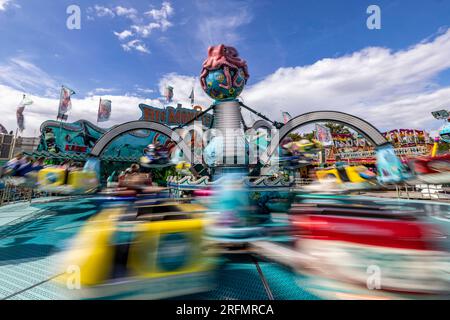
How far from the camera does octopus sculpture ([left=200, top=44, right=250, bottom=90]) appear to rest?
29.2ft

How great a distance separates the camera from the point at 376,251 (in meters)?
2.25

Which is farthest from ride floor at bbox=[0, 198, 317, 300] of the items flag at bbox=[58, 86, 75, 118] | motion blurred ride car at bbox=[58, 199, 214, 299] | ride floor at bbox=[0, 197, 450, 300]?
flag at bbox=[58, 86, 75, 118]

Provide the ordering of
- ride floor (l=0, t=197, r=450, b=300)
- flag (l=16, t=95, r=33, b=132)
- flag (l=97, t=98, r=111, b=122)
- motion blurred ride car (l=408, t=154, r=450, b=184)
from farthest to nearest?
flag (l=97, t=98, r=111, b=122) < flag (l=16, t=95, r=33, b=132) < motion blurred ride car (l=408, t=154, r=450, b=184) < ride floor (l=0, t=197, r=450, b=300)

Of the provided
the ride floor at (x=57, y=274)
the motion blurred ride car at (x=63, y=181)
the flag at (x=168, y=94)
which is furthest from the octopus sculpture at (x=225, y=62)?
the flag at (x=168, y=94)

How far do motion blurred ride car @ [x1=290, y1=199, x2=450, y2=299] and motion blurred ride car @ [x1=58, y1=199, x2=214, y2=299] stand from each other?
145 centimetres

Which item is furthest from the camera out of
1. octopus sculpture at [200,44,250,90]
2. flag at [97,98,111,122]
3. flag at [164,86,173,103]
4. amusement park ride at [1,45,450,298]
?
flag at [164,86,173,103]

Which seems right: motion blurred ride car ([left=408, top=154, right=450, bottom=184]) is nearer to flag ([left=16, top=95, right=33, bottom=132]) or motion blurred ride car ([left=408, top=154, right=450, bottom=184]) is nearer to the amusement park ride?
the amusement park ride

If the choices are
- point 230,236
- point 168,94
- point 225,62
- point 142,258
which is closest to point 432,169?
point 230,236

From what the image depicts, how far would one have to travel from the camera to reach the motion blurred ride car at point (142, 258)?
7.47ft

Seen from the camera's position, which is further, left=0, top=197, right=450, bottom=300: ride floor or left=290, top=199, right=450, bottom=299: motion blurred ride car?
left=0, top=197, right=450, bottom=300: ride floor

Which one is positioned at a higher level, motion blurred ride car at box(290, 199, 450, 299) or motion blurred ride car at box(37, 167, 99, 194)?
motion blurred ride car at box(37, 167, 99, 194)

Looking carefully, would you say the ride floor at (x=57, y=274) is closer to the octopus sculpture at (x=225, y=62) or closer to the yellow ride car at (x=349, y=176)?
the yellow ride car at (x=349, y=176)
